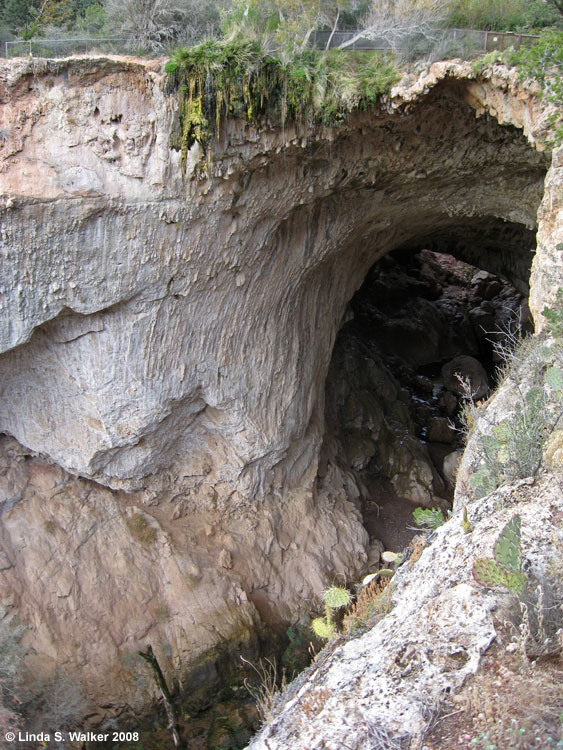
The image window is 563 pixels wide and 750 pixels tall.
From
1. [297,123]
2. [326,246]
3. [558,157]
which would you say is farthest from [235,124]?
[558,157]

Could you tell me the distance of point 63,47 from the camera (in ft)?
20.8

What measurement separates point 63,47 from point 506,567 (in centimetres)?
715

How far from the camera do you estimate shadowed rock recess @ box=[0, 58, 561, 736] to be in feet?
19.7

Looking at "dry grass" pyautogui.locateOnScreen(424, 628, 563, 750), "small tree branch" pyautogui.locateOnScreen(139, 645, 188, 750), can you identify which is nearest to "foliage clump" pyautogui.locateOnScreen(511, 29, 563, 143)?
"dry grass" pyautogui.locateOnScreen(424, 628, 563, 750)

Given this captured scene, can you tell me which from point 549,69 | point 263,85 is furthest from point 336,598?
point 549,69

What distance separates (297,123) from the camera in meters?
6.44

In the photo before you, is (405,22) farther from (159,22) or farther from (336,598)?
(336,598)

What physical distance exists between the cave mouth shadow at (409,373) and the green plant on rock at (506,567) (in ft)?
Result: 20.8

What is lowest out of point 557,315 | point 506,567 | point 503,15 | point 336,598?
point 336,598

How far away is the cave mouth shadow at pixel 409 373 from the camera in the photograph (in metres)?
12.1

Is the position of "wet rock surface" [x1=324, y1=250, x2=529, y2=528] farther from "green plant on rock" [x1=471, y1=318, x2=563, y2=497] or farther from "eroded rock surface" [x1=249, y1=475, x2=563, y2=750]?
"eroded rock surface" [x1=249, y1=475, x2=563, y2=750]

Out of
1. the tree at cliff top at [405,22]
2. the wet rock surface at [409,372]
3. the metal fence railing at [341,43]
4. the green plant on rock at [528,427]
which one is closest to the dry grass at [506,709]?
the green plant on rock at [528,427]

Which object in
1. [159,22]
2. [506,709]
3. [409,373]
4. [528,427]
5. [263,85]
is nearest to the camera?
[506,709]

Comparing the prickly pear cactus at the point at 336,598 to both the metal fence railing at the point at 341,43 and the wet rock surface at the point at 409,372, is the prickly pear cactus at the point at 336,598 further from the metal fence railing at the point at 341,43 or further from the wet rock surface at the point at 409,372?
the metal fence railing at the point at 341,43
